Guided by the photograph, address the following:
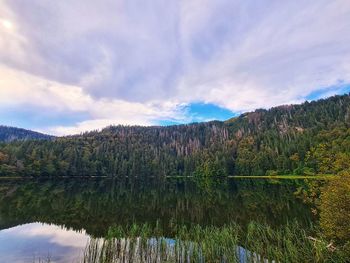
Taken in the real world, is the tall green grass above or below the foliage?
below

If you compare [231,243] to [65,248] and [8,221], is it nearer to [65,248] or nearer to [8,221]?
[65,248]

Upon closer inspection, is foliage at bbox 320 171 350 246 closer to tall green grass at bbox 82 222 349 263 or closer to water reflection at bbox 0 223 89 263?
tall green grass at bbox 82 222 349 263

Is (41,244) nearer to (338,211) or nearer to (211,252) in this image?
(211,252)

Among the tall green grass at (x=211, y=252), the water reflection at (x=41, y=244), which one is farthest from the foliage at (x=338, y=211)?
the water reflection at (x=41, y=244)

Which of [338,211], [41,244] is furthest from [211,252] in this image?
[41,244]

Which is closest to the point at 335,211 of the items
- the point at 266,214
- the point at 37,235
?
the point at 266,214

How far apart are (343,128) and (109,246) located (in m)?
194

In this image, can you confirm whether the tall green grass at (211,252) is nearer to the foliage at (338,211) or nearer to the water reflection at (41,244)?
the foliage at (338,211)

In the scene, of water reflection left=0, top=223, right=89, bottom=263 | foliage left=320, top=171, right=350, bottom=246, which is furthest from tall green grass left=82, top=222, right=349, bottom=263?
water reflection left=0, top=223, right=89, bottom=263

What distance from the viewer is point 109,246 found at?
67.1ft

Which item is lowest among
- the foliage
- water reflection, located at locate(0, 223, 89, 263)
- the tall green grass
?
water reflection, located at locate(0, 223, 89, 263)

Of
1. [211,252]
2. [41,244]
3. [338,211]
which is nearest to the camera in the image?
[211,252]

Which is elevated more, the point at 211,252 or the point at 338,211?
the point at 338,211

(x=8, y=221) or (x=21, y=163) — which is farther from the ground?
(x=21, y=163)
